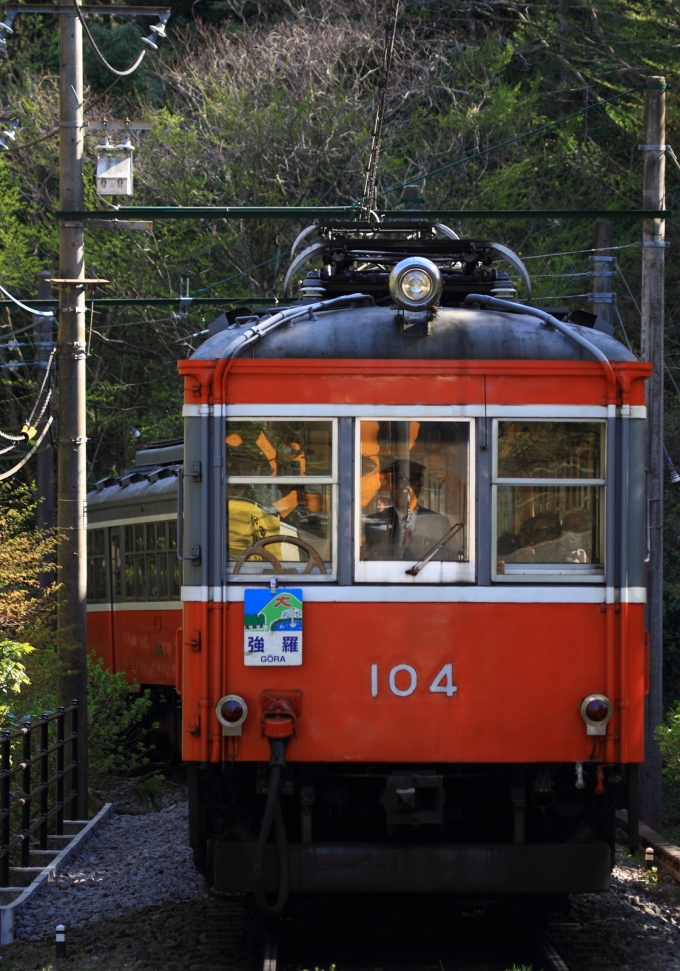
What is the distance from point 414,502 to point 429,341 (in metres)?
0.78

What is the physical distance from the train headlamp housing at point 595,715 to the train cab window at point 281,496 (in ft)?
4.44

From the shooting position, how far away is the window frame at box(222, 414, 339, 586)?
237 inches

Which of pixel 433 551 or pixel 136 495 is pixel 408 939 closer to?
pixel 433 551

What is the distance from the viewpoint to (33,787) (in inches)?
369

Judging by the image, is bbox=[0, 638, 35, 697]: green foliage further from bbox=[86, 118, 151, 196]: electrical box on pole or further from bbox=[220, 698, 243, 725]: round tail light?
bbox=[86, 118, 151, 196]: electrical box on pole

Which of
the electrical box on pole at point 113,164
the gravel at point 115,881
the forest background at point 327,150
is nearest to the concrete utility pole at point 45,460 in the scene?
the forest background at point 327,150

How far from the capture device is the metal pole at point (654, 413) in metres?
10.4

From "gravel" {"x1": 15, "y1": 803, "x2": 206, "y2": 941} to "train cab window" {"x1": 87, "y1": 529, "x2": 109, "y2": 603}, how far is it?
233 inches

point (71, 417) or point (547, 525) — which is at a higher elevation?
point (71, 417)

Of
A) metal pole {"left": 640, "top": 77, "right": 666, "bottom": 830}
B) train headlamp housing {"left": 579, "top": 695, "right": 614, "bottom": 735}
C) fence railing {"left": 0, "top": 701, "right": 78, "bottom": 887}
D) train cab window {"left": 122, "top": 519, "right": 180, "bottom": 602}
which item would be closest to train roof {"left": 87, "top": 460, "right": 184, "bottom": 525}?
train cab window {"left": 122, "top": 519, "right": 180, "bottom": 602}

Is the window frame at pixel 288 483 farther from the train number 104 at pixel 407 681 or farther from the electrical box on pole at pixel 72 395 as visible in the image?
the electrical box on pole at pixel 72 395

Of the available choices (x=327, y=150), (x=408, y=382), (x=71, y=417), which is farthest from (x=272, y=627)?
(x=327, y=150)

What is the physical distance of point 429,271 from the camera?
612 centimetres

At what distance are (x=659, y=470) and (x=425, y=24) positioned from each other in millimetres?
20168
